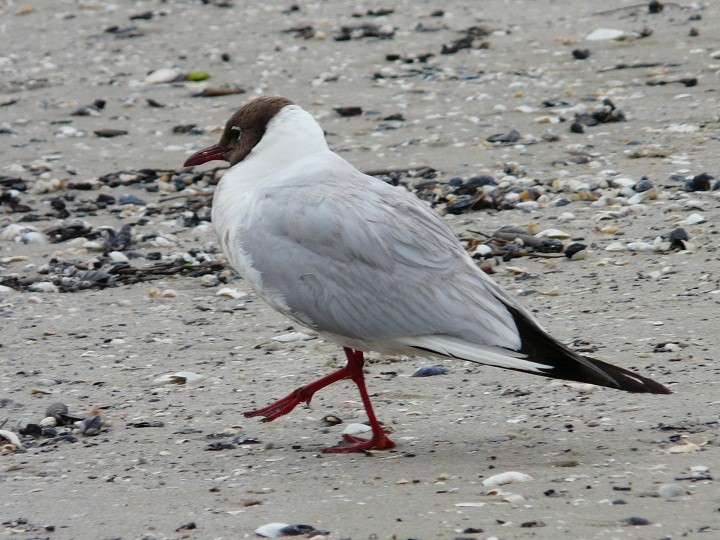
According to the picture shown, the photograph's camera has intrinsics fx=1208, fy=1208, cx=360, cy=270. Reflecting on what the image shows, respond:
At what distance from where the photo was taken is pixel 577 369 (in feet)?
12.4

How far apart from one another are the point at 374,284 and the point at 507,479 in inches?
35.3

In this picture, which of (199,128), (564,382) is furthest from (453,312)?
(199,128)

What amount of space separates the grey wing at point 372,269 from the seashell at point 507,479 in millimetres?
506

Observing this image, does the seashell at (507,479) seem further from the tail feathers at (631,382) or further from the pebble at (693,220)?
the pebble at (693,220)

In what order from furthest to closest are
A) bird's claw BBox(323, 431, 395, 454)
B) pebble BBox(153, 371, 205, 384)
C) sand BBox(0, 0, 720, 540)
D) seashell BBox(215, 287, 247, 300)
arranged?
seashell BBox(215, 287, 247, 300), pebble BBox(153, 371, 205, 384), bird's claw BBox(323, 431, 395, 454), sand BBox(0, 0, 720, 540)

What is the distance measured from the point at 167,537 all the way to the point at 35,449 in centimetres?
109

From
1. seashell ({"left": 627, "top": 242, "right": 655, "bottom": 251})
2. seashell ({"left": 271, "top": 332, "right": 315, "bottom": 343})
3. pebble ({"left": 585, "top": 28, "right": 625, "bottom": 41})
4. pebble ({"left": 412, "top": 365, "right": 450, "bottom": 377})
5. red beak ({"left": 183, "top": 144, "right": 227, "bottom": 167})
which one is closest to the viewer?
pebble ({"left": 412, "top": 365, "right": 450, "bottom": 377})

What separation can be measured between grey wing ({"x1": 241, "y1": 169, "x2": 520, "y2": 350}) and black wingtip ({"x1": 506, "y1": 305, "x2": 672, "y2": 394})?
0.09 meters

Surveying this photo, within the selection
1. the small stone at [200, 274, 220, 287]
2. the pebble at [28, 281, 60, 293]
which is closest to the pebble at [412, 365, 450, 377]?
the small stone at [200, 274, 220, 287]

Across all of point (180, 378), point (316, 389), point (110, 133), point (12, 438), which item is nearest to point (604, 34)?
point (110, 133)

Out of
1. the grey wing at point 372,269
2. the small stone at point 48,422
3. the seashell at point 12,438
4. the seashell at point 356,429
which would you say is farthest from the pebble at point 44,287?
the seashell at point 356,429

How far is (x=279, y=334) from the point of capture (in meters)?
5.49

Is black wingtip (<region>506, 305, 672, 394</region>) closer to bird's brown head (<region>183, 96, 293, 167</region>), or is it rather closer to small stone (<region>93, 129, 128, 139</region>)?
bird's brown head (<region>183, 96, 293, 167</region>)

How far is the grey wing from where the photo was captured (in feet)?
13.2
